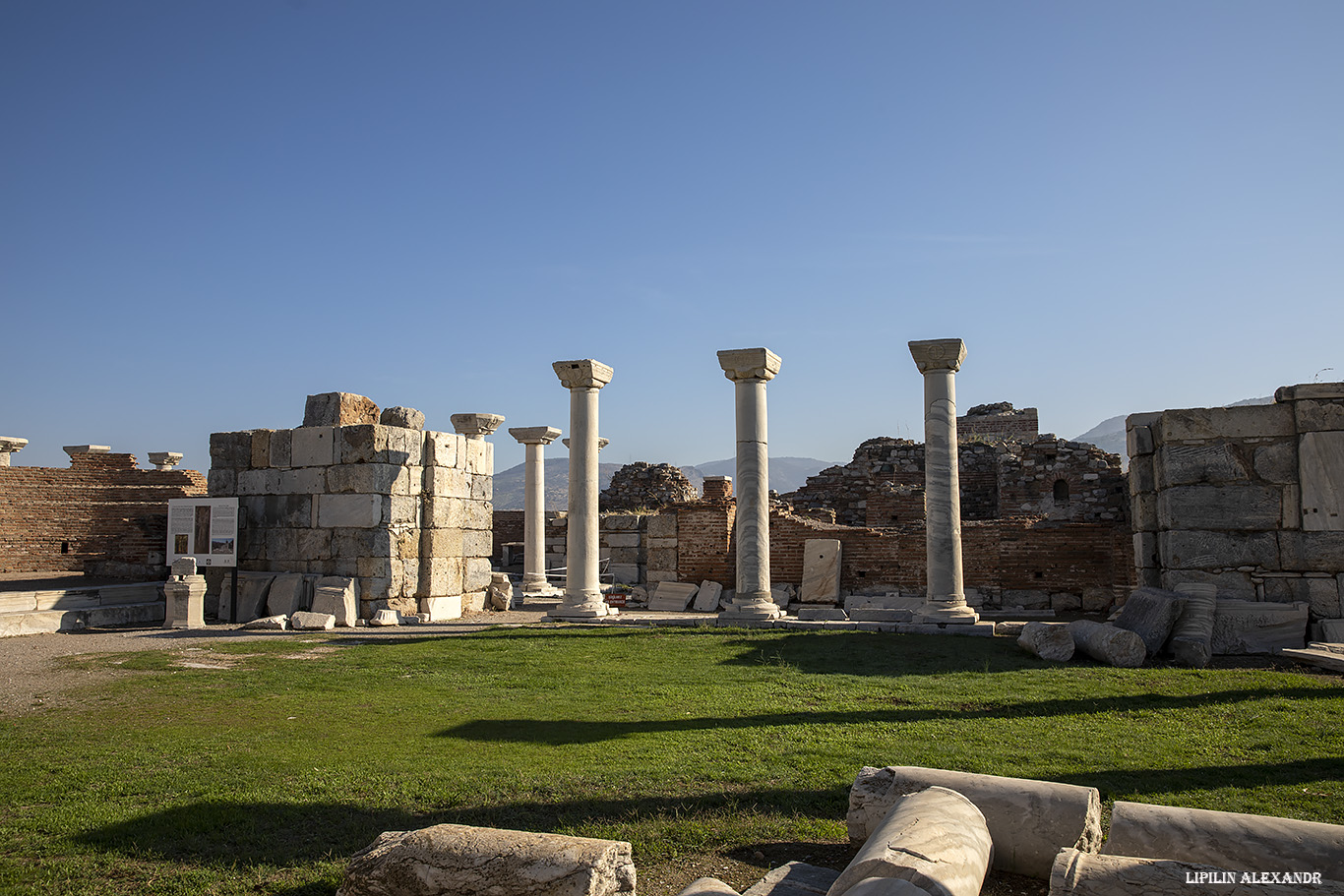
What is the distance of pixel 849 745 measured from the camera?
21.2 ft

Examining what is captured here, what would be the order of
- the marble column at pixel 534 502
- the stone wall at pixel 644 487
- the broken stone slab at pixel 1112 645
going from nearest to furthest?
the broken stone slab at pixel 1112 645, the marble column at pixel 534 502, the stone wall at pixel 644 487

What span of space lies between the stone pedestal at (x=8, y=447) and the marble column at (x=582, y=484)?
17908 millimetres

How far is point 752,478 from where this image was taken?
1466cm

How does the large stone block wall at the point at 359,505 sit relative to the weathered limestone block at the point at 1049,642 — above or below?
above

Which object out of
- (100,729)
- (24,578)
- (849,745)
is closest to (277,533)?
(24,578)

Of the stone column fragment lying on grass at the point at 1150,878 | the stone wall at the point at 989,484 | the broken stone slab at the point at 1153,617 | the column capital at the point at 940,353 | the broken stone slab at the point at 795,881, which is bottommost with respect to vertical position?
the broken stone slab at the point at 795,881

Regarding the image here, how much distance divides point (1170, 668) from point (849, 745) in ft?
17.5

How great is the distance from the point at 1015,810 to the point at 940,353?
10.2 metres

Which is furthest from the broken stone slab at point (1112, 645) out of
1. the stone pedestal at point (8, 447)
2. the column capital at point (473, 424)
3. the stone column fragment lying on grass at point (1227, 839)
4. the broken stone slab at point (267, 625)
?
the stone pedestal at point (8, 447)

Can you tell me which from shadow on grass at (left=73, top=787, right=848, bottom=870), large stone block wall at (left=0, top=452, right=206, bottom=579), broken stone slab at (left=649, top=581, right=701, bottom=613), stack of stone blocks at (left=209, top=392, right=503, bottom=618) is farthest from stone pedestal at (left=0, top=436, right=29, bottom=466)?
shadow on grass at (left=73, top=787, right=848, bottom=870)

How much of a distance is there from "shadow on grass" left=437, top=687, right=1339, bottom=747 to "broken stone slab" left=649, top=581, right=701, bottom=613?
448 inches

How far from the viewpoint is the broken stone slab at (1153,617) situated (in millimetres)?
10680

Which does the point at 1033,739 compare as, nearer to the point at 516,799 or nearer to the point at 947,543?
the point at 516,799

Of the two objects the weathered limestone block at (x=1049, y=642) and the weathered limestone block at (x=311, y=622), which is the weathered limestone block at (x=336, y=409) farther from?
the weathered limestone block at (x=1049, y=642)
